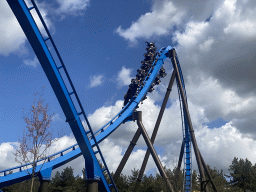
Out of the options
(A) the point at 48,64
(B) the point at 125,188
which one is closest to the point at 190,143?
(A) the point at 48,64

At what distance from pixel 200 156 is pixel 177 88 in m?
4.42

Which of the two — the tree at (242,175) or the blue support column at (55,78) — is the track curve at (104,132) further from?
the tree at (242,175)

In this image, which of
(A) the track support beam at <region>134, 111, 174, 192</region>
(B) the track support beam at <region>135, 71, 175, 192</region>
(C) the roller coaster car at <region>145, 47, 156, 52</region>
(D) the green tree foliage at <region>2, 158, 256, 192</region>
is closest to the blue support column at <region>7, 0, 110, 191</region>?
→ (B) the track support beam at <region>135, 71, 175, 192</region>

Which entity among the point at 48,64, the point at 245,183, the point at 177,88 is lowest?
the point at 245,183

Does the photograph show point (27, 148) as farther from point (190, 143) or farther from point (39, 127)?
point (190, 143)

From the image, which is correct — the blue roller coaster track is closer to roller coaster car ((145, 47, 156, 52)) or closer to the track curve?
the track curve

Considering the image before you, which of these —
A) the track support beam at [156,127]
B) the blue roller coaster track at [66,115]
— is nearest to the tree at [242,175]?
the track support beam at [156,127]

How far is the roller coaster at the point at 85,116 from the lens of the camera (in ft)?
20.6

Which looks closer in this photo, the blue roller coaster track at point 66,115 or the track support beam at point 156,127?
the blue roller coaster track at point 66,115

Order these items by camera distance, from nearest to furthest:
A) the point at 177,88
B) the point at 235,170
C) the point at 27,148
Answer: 1. the point at 27,148
2. the point at 177,88
3. the point at 235,170

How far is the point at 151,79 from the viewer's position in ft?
45.9

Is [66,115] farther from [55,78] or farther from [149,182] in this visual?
[149,182]

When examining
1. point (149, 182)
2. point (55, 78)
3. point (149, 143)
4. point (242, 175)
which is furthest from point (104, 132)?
point (242, 175)

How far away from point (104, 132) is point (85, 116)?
12.6 feet
